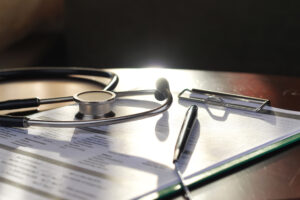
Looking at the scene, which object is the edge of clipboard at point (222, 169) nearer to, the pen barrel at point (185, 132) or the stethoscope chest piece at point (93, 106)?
the pen barrel at point (185, 132)

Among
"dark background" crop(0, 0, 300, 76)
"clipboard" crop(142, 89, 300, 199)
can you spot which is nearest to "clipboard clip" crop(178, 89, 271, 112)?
"clipboard" crop(142, 89, 300, 199)

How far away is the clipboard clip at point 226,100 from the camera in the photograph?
2.22 feet

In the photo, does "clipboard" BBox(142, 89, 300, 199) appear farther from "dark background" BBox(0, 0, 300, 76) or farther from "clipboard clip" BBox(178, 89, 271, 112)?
"dark background" BBox(0, 0, 300, 76)

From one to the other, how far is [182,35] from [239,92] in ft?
3.44

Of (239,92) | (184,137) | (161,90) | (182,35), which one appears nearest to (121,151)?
(184,137)

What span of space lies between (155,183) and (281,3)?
1.43m

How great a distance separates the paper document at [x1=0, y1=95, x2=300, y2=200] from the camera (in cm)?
42

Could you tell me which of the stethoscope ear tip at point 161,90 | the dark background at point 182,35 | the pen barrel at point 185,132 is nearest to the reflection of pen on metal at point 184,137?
the pen barrel at point 185,132

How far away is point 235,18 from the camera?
5.70 feet

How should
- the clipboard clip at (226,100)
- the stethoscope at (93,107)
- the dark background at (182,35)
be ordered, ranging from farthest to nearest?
1. the dark background at (182,35)
2. the clipboard clip at (226,100)
3. the stethoscope at (93,107)

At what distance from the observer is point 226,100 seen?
0.71 metres

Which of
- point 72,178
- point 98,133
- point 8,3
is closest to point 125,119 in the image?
point 98,133

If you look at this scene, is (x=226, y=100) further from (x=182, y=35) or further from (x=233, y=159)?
(x=182, y=35)

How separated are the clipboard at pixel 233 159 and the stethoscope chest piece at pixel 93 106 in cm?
16
